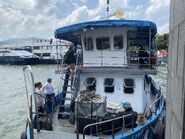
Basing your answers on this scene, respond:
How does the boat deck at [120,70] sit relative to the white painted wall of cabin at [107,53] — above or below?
below

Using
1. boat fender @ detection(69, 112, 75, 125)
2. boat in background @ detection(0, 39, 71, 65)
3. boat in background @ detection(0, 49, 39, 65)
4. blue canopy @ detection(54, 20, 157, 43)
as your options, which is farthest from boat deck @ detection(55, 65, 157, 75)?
boat in background @ detection(0, 49, 39, 65)

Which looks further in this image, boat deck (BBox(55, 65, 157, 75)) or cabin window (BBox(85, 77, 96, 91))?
cabin window (BBox(85, 77, 96, 91))

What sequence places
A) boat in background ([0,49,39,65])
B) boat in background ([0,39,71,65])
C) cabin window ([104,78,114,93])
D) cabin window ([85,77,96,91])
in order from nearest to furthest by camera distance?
cabin window ([104,78,114,93]), cabin window ([85,77,96,91]), boat in background ([0,49,39,65]), boat in background ([0,39,71,65])

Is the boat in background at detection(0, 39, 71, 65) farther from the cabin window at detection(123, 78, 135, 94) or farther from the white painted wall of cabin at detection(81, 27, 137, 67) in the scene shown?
the cabin window at detection(123, 78, 135, 94)

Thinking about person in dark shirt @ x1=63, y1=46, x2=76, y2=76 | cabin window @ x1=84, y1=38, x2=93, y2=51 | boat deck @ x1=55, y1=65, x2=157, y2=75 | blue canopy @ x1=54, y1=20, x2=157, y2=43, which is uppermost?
blue canopy @ x1=54, y1=20, x2=157, y2=43

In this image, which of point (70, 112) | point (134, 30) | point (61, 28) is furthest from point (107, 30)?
point (70, 112)

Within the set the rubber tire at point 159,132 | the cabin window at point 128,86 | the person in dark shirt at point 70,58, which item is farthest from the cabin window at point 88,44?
the rubber tire at point 159,132

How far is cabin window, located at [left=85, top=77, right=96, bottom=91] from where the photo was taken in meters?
12.7

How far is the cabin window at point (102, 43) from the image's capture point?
13102 millimetres

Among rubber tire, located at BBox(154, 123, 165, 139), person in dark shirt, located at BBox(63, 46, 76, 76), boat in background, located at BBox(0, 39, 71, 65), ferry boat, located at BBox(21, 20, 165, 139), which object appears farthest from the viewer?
boat in background, located at BBox(0, 39, 71, 65)

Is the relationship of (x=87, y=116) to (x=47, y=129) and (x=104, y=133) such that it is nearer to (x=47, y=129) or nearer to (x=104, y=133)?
(x=104, y=133)

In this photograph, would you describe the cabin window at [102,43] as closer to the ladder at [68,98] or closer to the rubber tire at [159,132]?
the ladder at [68,98]

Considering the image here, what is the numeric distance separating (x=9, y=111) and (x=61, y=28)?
10499 millimetres

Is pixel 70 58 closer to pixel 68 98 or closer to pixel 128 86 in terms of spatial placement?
pixel 68 98
